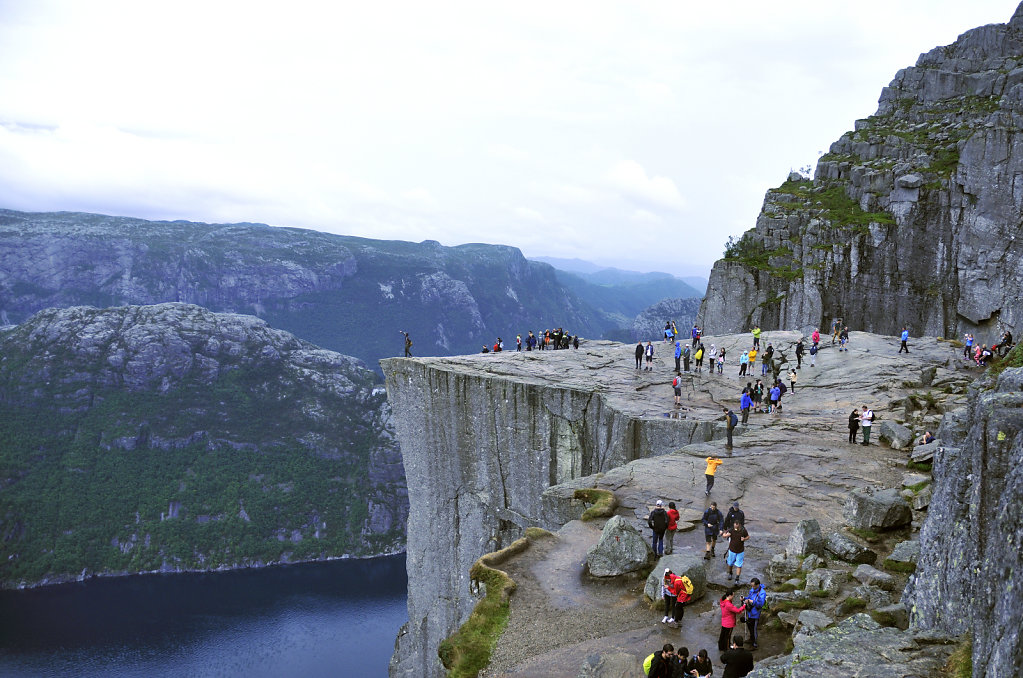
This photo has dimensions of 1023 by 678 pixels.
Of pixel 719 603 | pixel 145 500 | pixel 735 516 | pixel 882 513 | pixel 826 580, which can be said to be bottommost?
pixel 145 500

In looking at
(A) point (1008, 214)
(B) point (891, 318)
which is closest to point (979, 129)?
(A) point (1008, 214)

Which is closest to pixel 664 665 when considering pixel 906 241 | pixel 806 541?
pixel 806 541

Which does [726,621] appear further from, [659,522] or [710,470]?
[710,470]

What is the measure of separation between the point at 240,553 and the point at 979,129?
6668 inches

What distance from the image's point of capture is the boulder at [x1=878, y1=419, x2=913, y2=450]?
1192 inches

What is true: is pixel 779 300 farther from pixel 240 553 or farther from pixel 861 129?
pixel 240 553

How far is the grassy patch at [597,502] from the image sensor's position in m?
25.0

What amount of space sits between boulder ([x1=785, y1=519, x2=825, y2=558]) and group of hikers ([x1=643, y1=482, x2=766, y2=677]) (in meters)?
1.80

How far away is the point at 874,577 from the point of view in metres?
16.5

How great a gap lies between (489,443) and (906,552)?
29.1 metres

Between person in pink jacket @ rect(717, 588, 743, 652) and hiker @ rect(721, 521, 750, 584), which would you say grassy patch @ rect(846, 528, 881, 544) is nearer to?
hiker @ rect(721, 521, 750, 584)

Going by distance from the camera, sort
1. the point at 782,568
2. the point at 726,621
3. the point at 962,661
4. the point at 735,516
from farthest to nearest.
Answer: the point at 735,516
the point at 782,568
the point at 726,621
the point at 962,661

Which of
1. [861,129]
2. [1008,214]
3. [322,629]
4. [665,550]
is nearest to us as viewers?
[665,550]

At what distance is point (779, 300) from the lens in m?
68.4
